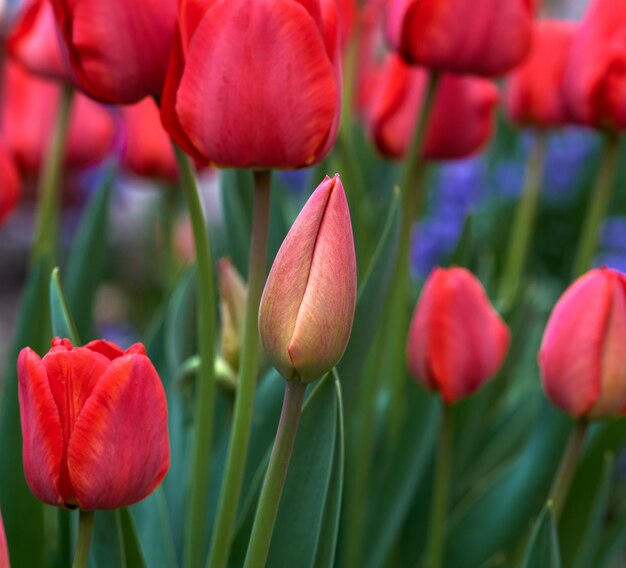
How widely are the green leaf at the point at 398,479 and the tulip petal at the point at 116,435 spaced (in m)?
0.44

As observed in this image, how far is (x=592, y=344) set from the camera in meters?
0.60

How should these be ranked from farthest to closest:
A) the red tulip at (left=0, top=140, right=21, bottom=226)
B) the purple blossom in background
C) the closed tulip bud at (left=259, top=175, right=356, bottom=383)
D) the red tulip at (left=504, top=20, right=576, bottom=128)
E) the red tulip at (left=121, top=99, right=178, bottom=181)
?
the purple blossom in background
the red tulip at (left=121, top=99, right=178, bottom=181)
the red tulip at (left=504, top=20, right=576, bottom=128)
the red tulip at (left=0, top=140, right=21, bottom=226)
the closed tulip bud at (left=259, top=175, right=356, bottom=383)

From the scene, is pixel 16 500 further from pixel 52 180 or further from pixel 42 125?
pixel 42 125

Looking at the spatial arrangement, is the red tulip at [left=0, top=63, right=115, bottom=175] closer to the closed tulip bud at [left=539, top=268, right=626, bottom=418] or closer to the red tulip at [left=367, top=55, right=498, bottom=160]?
the red tulip at [left=367, top=55, right=498, bottom=160]

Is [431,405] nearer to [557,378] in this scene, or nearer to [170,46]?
[557,378]

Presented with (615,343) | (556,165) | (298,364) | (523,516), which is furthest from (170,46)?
(556,165)

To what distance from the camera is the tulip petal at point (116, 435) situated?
0.45 metres

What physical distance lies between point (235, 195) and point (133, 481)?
1.44 feet

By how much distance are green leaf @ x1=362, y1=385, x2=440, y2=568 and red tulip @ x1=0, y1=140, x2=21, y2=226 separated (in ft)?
1.25

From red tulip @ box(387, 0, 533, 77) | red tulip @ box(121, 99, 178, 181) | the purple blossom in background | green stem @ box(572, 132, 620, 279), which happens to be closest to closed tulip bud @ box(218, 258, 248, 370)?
red tulip @ box(387, 0, 533, 77)

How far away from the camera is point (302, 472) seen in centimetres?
58

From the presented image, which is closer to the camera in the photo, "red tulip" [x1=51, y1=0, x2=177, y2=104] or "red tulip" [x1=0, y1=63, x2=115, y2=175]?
"red tulip" [x1=51, y1=0, x2=177, y2=104]

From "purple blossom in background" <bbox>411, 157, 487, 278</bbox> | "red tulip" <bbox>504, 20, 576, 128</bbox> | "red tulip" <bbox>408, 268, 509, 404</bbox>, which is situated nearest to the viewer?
"red tulip" <bbox>408, 268, 509, 404</bbox>

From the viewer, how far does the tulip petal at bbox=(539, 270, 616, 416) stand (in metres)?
0.61
